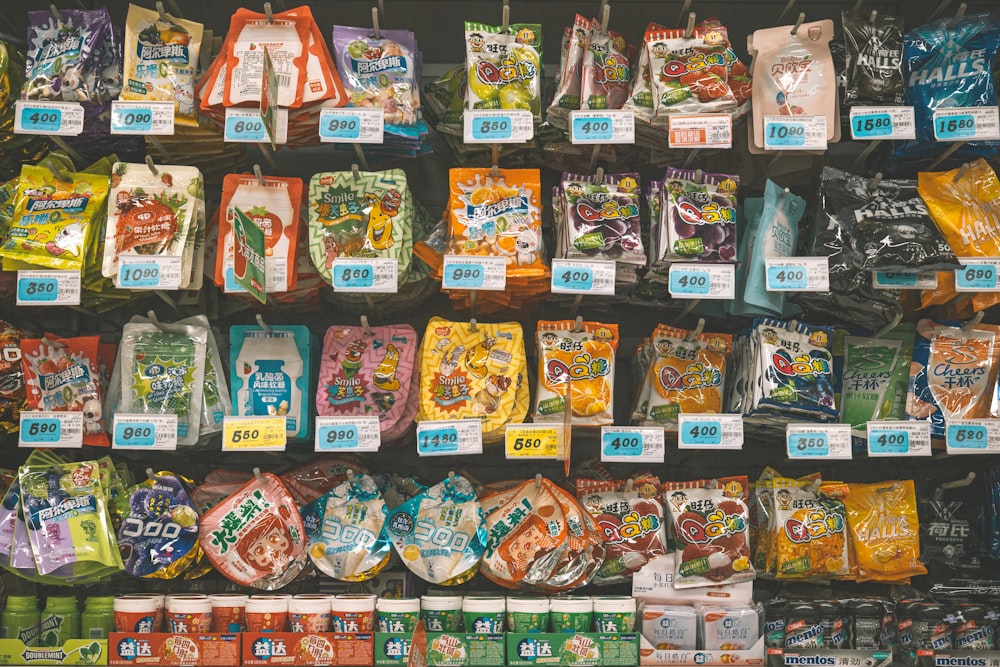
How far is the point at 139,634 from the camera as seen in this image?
2152 mm

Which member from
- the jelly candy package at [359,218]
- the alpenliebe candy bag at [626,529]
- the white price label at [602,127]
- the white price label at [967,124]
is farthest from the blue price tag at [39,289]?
the white price label at [967,124]

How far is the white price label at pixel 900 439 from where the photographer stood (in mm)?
2410

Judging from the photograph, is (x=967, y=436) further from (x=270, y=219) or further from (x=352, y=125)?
(x=270, y=219)

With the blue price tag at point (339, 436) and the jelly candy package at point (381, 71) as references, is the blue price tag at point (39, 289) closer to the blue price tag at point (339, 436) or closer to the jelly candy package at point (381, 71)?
the blue price tag at point (339, 436)

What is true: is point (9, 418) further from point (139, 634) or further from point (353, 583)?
point (353, 583)

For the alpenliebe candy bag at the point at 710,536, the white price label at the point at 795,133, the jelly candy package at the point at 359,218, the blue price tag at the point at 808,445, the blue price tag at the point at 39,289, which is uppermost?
the white price label at the point at 795,133

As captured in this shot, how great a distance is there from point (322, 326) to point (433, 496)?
750mm

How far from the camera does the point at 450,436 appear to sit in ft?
7.62

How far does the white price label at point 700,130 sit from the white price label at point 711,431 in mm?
736

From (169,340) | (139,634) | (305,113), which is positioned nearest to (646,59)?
(305,113)

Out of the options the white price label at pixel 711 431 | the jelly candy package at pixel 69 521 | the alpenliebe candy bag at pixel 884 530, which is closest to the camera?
the jelly candy package at pixel 69 521

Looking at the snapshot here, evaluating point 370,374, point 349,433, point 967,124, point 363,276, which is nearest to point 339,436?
point 349,433

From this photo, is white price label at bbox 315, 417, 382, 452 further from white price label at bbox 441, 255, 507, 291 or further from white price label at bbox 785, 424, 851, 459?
white price label at bbox 785, 424, 851, 459

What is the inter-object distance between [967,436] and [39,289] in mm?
2550
